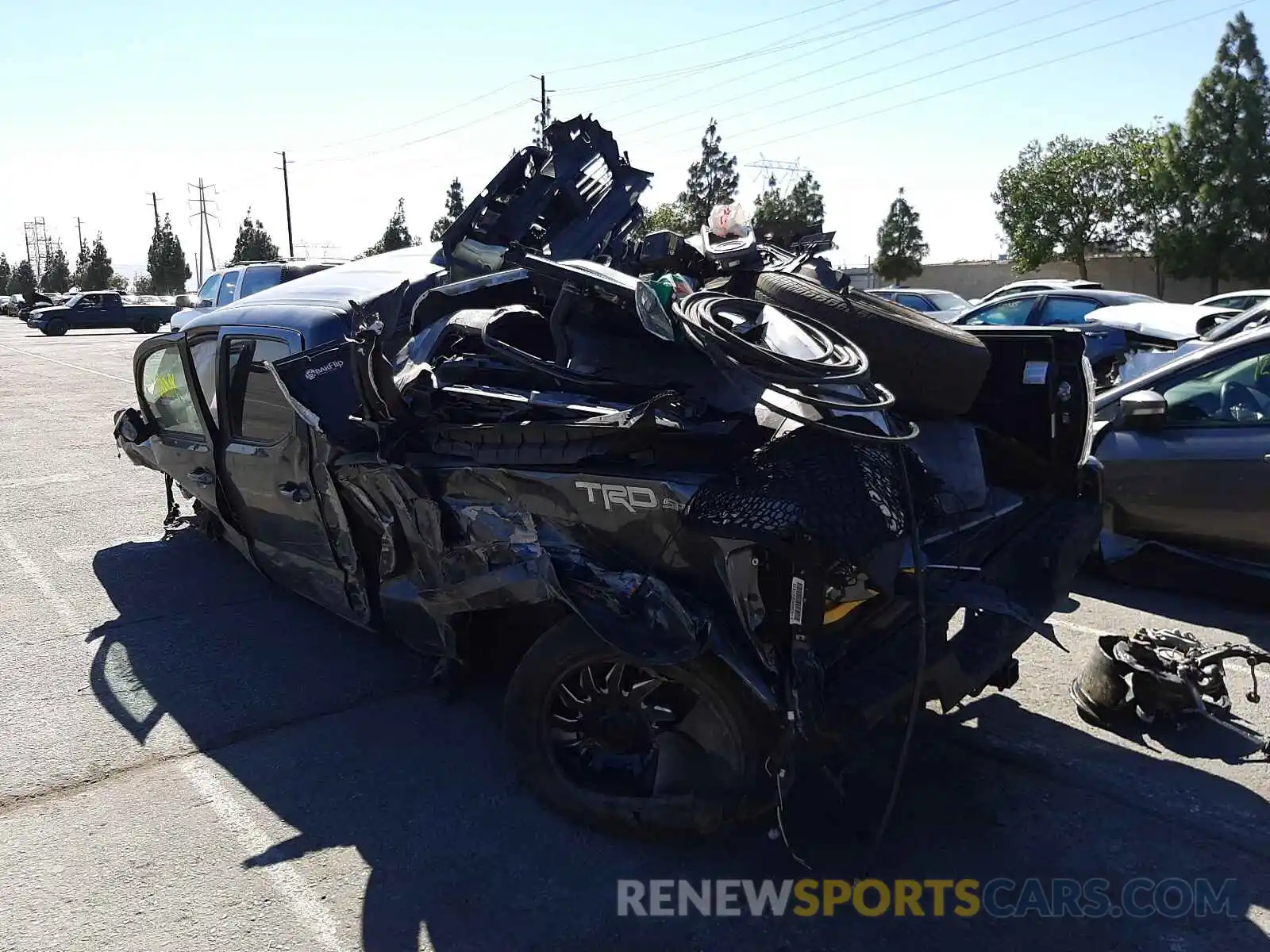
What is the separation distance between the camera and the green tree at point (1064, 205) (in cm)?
4197

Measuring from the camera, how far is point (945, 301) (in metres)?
18.5

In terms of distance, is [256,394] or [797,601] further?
[256,394]

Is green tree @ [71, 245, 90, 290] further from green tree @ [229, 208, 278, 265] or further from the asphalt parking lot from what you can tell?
the asphalt parking lot

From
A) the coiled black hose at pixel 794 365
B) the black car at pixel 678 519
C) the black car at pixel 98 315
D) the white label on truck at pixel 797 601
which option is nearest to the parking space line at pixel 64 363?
the black car at pixel 98 315

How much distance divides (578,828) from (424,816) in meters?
0.57

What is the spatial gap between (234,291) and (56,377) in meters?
5.59

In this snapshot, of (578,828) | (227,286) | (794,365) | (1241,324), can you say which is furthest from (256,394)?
(227,286)

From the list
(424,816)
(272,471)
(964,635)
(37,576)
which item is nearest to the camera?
(964,635)

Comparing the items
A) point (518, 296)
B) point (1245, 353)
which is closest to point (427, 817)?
point (518, 296)

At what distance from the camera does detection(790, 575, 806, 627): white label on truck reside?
9.52 ft

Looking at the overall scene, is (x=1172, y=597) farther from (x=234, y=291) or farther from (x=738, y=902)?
A: (x=234, y=291)

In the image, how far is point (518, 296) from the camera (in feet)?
16.3

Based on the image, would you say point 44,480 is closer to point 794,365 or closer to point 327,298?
point 327,298

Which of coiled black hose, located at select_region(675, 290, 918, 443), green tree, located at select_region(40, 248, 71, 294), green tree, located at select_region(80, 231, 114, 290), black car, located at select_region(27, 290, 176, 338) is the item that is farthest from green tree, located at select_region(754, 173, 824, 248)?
green tree, located at select_region(40, 248, 71, 294)
